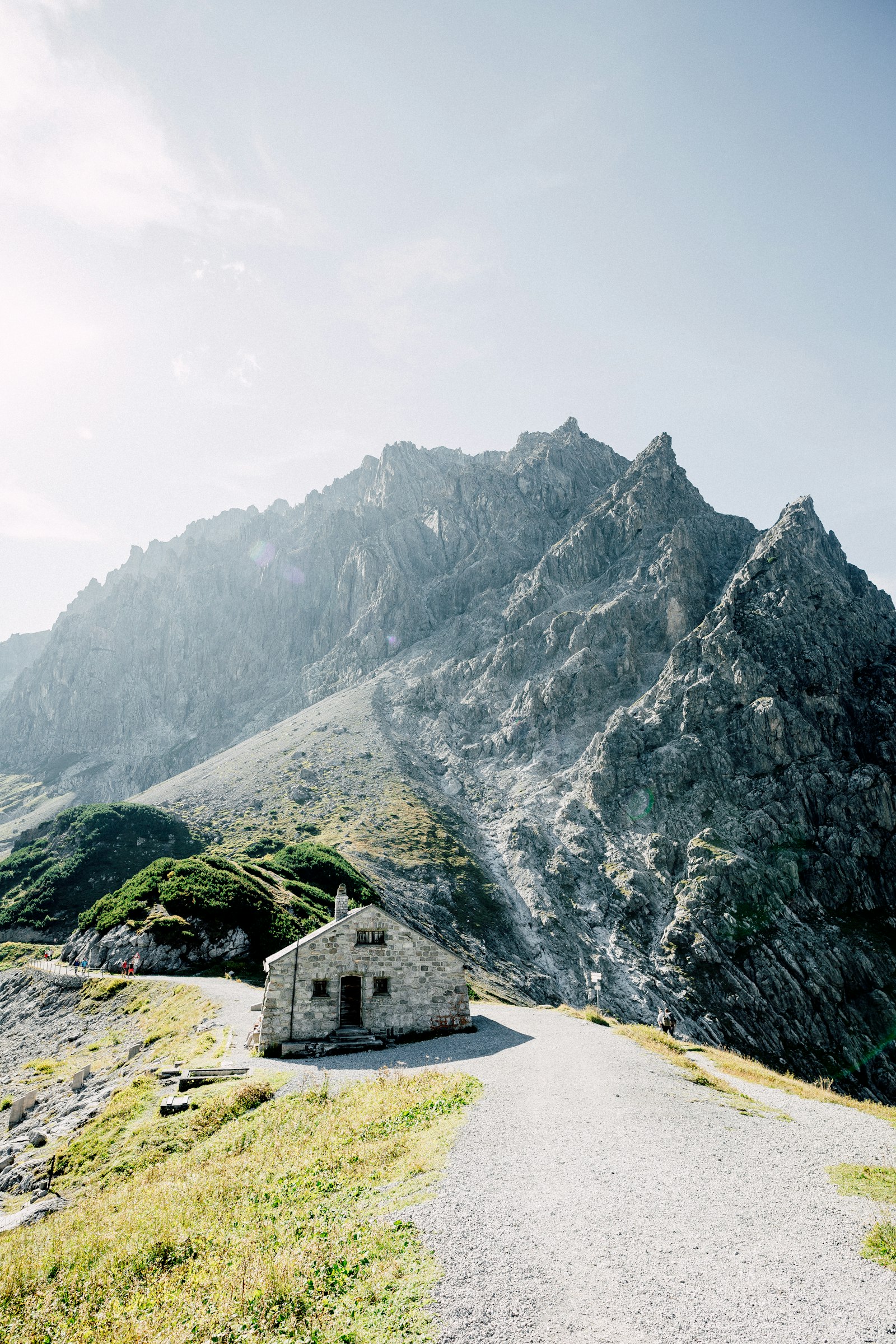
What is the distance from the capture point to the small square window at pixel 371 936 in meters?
26.9

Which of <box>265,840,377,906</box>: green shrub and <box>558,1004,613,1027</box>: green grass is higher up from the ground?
<box>265,840,377,906</box>: green shrub

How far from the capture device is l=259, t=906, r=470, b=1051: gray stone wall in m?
25.2

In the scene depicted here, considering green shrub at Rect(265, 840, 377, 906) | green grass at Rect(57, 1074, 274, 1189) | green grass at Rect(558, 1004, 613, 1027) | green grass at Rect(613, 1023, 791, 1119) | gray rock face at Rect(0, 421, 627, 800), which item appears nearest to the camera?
green grass at Rect(57, 1074, 274, 1189)

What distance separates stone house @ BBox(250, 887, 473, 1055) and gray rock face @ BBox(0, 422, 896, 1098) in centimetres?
2774

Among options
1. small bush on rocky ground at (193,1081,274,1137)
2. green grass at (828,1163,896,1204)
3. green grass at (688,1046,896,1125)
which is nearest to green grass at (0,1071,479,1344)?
small bush on rocky ground at (193,1081,274,1137)

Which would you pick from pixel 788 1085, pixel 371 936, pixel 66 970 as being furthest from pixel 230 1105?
pixel 66 970

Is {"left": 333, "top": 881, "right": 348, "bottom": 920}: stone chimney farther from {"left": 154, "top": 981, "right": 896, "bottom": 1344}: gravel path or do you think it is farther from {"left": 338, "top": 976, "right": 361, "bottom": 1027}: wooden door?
{"left": 154, "top": 981, "right": 896, "bottom": 1344}: gravel path

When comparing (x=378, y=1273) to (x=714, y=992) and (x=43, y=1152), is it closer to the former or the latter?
(x=43, y=1152)

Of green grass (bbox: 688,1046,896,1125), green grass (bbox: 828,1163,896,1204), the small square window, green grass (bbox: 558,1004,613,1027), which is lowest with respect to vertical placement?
green grass (bbox: 558,1004,613,1027)

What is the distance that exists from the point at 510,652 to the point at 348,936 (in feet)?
339

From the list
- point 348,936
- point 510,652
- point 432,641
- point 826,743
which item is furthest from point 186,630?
point 348,936

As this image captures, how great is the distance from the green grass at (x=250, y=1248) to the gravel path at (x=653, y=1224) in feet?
2.45

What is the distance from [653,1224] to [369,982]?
63.1 feet

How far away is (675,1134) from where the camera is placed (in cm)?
1329
